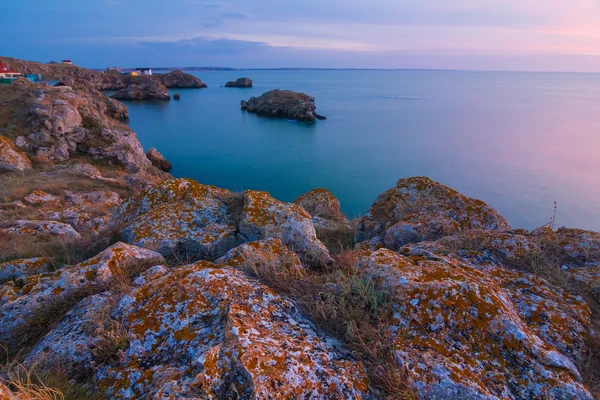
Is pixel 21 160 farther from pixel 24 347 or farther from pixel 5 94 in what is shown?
pixel 24 347

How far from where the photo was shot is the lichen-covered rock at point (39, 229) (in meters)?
7.48

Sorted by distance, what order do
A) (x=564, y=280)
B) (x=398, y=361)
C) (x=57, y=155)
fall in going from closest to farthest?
1. (x=398, y=361)
2. (x=564, y=280)
3. (x=57, y=155)

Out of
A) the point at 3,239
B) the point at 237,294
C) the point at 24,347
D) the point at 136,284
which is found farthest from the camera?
the point at 3,239

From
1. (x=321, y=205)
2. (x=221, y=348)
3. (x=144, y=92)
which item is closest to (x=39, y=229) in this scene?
(x=221, y=348)

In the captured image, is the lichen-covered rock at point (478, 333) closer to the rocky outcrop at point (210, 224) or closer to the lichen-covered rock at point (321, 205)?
the rocky outcrop at point (210, 224)

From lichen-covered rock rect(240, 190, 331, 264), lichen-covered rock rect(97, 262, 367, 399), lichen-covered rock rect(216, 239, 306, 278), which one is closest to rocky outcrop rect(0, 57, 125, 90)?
lichen-covered rock rect(240, 190, 331, 264)

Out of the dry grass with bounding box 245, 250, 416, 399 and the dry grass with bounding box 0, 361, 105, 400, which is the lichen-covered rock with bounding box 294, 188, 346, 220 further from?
the dry grass with bounding box 0, 361, 105, 400

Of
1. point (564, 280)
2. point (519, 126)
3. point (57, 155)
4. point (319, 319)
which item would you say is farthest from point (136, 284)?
point (519, 126)

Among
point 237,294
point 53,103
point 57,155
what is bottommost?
point 57,155

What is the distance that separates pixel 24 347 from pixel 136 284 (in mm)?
1103

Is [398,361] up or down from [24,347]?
up

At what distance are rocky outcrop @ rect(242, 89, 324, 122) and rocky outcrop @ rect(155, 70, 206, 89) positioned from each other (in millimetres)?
84678

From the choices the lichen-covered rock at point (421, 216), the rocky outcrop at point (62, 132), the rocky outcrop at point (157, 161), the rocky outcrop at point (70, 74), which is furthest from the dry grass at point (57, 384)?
the rocky outcrop at point (70, 74)

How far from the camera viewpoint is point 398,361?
259cm
